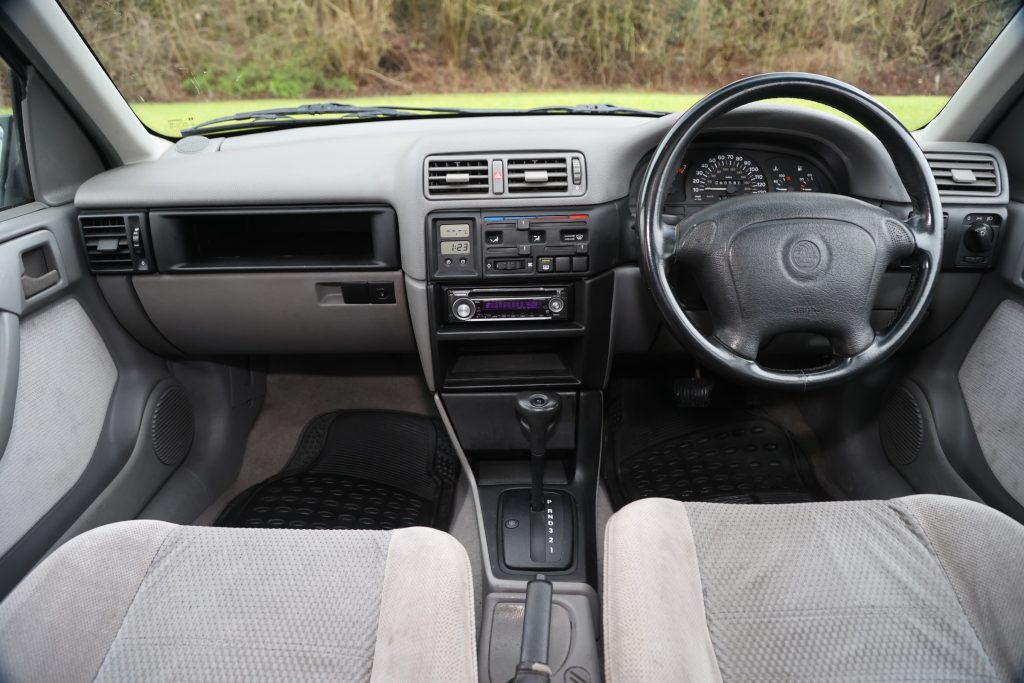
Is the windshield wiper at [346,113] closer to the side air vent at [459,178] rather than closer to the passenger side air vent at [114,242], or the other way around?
the passenger side air vent at [114,242]

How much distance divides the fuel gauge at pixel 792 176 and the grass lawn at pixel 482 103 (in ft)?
1.07

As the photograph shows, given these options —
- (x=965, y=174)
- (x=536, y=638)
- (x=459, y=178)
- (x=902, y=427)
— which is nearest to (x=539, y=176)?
(x=459, y=178)

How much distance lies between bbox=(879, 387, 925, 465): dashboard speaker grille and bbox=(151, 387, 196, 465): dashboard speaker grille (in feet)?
7.68

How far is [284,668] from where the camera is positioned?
1020 mm

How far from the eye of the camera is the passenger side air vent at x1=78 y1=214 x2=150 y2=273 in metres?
1.85

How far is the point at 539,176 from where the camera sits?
Answer: 1674mm

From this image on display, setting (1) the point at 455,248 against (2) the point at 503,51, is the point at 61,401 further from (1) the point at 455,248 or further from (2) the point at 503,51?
(2) the point at 503,51

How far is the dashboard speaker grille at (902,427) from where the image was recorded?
2.03 meters

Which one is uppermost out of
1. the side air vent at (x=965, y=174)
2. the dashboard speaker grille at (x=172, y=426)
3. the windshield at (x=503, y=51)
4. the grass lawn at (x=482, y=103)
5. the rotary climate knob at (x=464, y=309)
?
the windshield at (x=503, y=51)

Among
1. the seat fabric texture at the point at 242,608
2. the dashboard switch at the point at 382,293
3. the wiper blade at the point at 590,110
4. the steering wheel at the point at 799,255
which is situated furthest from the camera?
the wiper blade at the point at 590,110

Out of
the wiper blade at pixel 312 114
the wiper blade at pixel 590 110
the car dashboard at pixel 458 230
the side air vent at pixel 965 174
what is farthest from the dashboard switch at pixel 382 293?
the side air vent at pixel 965 174

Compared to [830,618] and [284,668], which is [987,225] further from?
[284,668]

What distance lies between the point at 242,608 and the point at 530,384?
102 centimetres

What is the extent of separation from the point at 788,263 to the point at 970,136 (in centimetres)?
97
